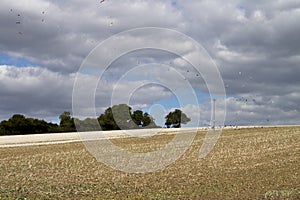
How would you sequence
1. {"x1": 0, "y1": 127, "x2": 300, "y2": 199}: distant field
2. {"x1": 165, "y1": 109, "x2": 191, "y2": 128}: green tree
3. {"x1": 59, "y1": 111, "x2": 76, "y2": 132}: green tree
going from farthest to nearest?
{"x1": 59, "y1": 111, "x2": 76, "y2": 132}: green tree < {"x1": 165, "y1": 109, "x2": 191, "y2": 128}: green tree < {"x1": 0, "y1": 127, "x2": 300, "y2": 199}: distant field

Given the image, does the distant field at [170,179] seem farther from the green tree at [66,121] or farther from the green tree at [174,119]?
the green tree at [66,121]

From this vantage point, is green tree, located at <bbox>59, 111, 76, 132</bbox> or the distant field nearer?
the distant field

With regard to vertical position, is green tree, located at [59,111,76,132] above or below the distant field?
above

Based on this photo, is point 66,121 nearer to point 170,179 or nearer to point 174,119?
point 174,119

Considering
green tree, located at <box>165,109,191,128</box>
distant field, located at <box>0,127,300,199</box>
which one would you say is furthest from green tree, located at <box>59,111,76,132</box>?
distant field, located at <box>0,127,300,199</box>

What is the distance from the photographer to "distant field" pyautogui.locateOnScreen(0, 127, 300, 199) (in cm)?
1738

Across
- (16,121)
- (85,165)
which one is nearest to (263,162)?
(85,165)

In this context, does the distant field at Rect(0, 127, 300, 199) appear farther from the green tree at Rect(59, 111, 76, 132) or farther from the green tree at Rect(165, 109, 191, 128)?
the green tree at Rect(59, 111, 76, 132)

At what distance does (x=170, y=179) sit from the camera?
69.3 ft

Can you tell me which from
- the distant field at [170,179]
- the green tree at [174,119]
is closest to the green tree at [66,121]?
the green tree at [174,119]

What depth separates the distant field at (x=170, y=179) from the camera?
57.0 ft

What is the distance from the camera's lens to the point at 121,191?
1806 cm

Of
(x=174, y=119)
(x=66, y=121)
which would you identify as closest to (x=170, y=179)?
(x=174, y=119)

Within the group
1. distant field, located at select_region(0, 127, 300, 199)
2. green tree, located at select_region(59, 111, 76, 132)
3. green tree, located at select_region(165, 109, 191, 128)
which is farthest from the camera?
green tree, located at select_region(59, 111, 76, 132)
